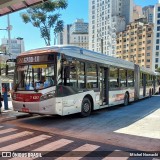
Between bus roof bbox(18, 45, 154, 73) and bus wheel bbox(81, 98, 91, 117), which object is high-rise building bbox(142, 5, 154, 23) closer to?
bus roof bbox(18, 45, 154, 73)

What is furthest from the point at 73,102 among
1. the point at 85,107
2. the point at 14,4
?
the point at 14,4

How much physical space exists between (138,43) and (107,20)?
23.1m

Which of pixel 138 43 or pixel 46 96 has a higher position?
pixel 138 43

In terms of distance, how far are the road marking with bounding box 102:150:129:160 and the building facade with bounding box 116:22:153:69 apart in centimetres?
10763

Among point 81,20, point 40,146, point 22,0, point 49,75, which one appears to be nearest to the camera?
point 40,146

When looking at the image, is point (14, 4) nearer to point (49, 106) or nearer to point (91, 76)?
point (91, 76)

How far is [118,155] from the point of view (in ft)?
18.8

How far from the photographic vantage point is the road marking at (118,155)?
18.1 feet

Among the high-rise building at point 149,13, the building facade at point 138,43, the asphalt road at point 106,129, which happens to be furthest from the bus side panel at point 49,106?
the high-rise building at point 149,13

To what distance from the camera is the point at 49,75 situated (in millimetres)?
9172

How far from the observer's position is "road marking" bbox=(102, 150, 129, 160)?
5531mm

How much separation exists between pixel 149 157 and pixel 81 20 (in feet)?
330

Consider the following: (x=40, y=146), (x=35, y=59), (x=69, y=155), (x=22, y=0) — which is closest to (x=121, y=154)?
(x=69, y=155)

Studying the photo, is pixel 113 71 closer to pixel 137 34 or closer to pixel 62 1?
pixel 62 1
